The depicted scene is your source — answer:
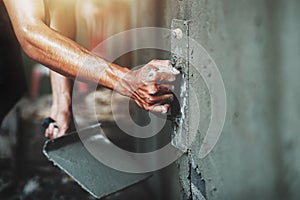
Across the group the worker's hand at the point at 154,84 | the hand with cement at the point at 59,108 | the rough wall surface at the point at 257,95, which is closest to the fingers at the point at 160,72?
the worker's hand at the point at 154,84

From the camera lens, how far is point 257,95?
Result: 642 mm

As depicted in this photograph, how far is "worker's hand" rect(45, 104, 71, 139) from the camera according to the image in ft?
4.46

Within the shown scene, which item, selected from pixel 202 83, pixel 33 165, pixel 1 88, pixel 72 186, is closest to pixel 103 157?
pixel 72 186

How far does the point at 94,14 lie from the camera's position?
133 centimetres

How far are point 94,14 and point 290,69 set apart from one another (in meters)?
0.89

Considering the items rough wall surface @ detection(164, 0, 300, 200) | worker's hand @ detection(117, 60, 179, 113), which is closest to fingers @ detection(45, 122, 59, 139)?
worker's hand @ detection(117, 60, 179, 113)

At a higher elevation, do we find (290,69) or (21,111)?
(290,69)

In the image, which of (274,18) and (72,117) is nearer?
(274,18)

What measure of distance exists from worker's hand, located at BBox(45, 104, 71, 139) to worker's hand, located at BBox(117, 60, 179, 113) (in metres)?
0.48

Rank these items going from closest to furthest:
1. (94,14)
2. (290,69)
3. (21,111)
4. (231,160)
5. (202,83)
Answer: (290,69), (231,160), (202,83), (94,14), (21,111)

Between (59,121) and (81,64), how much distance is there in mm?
446

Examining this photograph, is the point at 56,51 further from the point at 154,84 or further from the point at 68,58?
Result: the point at 154,84

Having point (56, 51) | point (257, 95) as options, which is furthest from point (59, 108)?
point (257, 95)

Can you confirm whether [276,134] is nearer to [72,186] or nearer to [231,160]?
[231,160]
